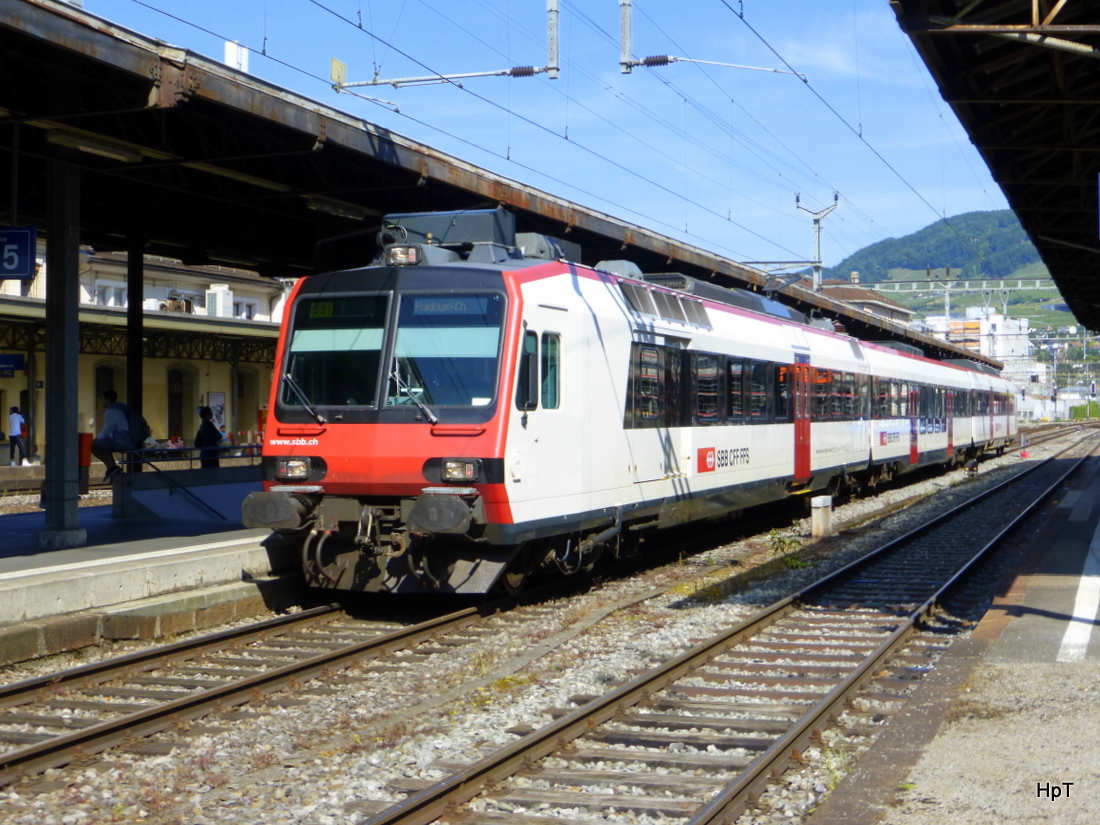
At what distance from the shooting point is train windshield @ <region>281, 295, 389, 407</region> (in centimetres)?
1003

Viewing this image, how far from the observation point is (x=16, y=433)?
95.7ft

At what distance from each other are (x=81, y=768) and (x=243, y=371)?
108 ft

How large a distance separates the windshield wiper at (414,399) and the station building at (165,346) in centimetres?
1950

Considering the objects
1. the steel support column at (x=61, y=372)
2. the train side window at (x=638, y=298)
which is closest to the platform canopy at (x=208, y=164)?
the steel support column at (x=61, y=372)

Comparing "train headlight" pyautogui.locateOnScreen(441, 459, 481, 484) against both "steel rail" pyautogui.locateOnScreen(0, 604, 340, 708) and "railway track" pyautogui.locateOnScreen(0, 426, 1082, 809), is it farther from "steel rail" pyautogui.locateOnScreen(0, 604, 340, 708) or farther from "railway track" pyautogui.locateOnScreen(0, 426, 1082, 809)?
"steel rail" pyautogui.locateOnScreen(0, 604, 340, 708)

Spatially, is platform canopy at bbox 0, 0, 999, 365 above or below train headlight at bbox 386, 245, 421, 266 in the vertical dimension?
above

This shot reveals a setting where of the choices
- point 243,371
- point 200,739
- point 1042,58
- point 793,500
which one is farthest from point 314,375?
point 243,371

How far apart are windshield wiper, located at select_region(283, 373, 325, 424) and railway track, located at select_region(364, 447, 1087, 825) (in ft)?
Result: 12.5

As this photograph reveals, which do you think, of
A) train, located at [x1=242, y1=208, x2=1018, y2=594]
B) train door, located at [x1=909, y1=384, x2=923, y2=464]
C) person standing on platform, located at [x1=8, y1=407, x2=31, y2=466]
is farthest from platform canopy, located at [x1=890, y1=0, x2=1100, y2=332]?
person standing on platform, located at [x1=8, y1=407, x2=31, y2=466]

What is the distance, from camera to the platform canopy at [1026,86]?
9289 mm

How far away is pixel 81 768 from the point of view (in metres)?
6.14

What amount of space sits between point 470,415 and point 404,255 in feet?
5.50

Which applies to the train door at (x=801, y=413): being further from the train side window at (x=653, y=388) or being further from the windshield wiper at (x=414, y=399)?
the windshield wiper at (x=414, y=399)

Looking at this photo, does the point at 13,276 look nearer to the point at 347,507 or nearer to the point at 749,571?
the point at 347,507
